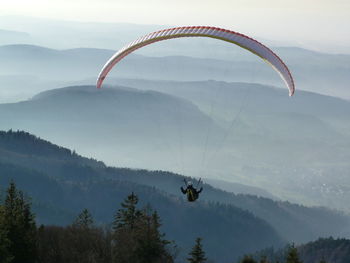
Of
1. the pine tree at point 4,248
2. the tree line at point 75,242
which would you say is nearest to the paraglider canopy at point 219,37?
the tree line at point 75,242

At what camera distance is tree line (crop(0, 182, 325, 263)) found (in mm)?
41812

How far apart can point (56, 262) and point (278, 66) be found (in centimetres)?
2198

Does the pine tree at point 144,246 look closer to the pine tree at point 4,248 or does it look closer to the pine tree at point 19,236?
the pine tree at point 19,236

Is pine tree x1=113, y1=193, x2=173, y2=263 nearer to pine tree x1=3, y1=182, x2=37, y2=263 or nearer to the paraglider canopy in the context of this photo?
pine tree x1=3, y1=182, x2=37, y2=263

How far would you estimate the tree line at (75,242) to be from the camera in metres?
41.8

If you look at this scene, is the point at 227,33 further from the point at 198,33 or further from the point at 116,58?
the point at 116,58

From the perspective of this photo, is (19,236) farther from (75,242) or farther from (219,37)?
(219,37)

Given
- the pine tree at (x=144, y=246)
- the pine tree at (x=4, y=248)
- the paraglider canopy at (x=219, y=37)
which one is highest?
the paraglider canopy at (x=219, y=37)

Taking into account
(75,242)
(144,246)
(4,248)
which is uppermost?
(144,246)

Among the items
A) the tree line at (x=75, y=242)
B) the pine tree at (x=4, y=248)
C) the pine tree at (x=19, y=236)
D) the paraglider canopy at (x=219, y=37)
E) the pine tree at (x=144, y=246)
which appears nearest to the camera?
the pine tree at (x=4, y=248)

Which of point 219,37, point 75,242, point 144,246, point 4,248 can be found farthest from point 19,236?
point 219,37

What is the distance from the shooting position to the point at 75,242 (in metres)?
49.2

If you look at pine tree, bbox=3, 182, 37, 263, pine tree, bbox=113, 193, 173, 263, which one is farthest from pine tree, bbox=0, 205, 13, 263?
pine tree, bbox=113, 193, 173, 263

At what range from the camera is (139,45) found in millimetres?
46375
